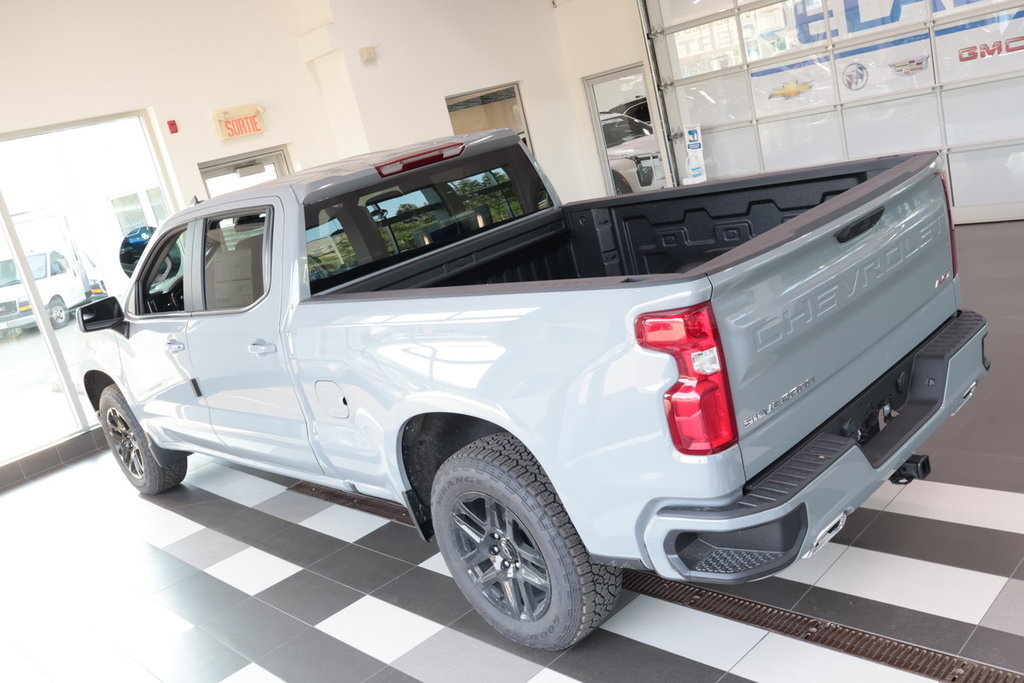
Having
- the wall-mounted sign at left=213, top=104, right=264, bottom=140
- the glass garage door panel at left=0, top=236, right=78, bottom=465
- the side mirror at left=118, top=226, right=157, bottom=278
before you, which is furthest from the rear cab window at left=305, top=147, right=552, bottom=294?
the wall-mounted sign at left=213, top=104, right=264, bottom=140

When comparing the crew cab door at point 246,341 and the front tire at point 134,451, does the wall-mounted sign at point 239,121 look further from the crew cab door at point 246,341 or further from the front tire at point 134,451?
the crew cab door at point 246,341

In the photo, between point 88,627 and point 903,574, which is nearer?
point 903,574

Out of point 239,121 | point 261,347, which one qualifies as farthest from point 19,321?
point 261,347

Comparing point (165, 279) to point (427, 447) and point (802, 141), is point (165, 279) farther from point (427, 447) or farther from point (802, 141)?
point (802, 141)

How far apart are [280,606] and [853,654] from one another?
227 centimetres

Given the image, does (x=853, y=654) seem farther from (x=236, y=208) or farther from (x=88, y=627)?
(x=88, y=627)

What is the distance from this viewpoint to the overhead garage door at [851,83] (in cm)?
734

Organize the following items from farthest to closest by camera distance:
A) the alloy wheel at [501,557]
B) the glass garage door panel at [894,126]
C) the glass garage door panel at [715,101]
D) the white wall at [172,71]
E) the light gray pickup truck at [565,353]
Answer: the glass garage door panel at [715,101] < the glass garage door panel at [894,126] < the white wall at [172,71] < the alloy wheel at [501,557] < the light gray pickup truck at [565,353]

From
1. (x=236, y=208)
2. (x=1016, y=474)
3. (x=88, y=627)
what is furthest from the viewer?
(x=88, y=627)

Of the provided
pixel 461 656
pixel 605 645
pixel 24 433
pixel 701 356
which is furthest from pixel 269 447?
pixel 24 433

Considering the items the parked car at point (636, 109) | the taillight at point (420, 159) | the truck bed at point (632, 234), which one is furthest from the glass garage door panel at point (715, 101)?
the taillight at point (420, 159)

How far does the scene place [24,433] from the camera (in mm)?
6785

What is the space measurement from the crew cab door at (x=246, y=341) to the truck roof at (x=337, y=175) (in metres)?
0.07

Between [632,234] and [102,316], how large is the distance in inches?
104
